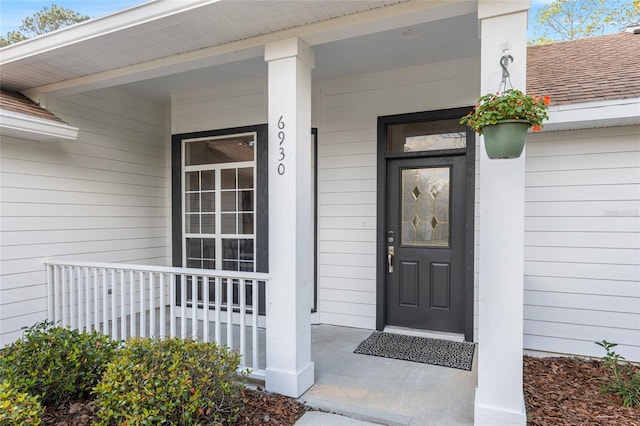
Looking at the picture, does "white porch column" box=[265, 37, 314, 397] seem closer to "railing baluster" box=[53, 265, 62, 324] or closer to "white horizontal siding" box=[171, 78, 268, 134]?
"white horizontal siding" box=[171, 78, 268, 134]

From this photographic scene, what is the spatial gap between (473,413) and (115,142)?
4.71 meters

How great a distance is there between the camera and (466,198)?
12.1 ft

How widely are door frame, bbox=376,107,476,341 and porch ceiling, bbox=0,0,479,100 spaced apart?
1.77ft

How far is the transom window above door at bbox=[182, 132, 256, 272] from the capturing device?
4.52 m

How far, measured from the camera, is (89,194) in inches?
169

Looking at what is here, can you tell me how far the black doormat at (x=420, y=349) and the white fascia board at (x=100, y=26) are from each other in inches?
123

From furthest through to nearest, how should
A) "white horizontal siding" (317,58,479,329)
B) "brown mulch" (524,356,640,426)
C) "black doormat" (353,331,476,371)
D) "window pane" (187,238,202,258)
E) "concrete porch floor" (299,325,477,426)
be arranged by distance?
"window pane" (187,238,202,258), "white horizontal siding" (317,58,479,329), "black doormat" (353,331,476,371), "concrete porch floor" (299,325,477,426), "brown mulch" (524,356,640,426)

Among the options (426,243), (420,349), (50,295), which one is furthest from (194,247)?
(420,349)

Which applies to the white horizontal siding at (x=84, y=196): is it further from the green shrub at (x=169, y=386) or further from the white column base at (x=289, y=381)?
the white column base at (x=289, y=381)

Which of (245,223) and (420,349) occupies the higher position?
(245,223)

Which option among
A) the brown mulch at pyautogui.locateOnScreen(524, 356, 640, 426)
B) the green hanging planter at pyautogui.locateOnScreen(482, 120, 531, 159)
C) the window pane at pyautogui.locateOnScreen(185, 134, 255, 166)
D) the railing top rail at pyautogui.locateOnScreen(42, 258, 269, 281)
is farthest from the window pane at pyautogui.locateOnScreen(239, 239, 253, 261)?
the green hanging planter at pyautogui.locateOnScreen(482, 120, 531, 159)

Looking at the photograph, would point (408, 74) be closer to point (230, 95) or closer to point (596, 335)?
point (230, 95)

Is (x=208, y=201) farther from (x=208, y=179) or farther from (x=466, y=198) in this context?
(x=466, y=198)

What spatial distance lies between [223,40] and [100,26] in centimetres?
94
